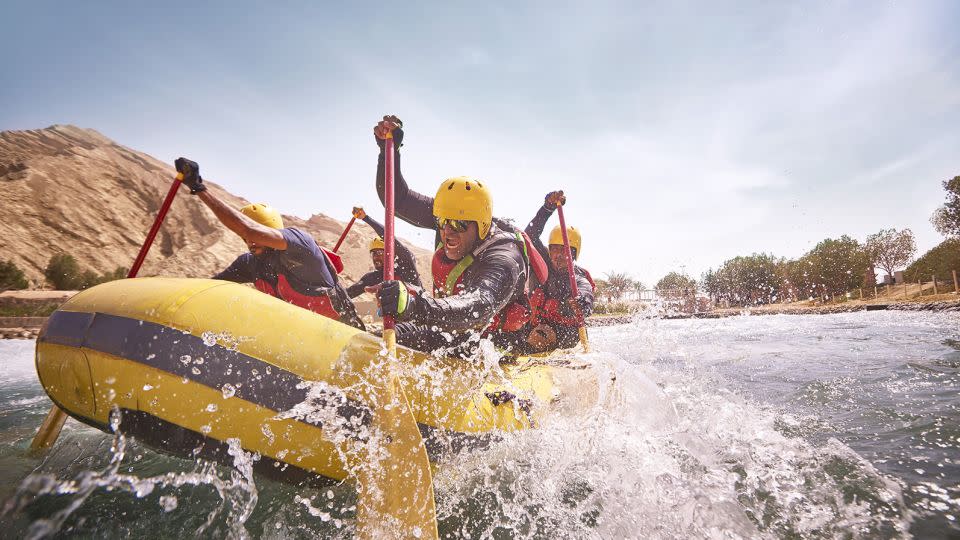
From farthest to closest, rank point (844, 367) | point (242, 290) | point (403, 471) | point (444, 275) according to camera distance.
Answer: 1. point (844, 367)
2. point (444, 275)
3. point (242, 290)
4. point (403, 471)

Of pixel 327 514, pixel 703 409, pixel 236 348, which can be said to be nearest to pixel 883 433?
pixel 703 409

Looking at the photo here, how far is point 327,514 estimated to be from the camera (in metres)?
2.46

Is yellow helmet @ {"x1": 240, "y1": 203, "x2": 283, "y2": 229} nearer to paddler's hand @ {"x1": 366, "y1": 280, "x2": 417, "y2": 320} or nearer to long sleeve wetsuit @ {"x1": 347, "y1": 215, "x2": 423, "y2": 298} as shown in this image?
long sleeve wetsuit @ {"x1": 347, "y1": 215, "x2": 423, "y2": 298}

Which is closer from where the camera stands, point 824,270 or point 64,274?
point 64,274

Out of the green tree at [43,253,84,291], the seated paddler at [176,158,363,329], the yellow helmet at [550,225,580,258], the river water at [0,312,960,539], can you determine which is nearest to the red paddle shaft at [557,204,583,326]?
the yellow helmet at [550,225,580,258]

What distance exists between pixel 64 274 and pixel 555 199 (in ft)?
155

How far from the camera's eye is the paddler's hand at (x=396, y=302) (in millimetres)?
2592

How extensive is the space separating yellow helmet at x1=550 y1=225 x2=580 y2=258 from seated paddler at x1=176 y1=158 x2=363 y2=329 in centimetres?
385

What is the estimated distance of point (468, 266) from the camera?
359cm

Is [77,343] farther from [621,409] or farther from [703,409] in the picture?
[703,409]

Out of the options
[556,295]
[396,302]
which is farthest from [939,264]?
[396,302]

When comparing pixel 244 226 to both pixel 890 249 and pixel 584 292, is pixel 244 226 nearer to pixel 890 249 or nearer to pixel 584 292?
pixel 584 292

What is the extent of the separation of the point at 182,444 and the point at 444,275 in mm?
2334

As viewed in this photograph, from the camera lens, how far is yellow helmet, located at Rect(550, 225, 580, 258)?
7.22 meters
